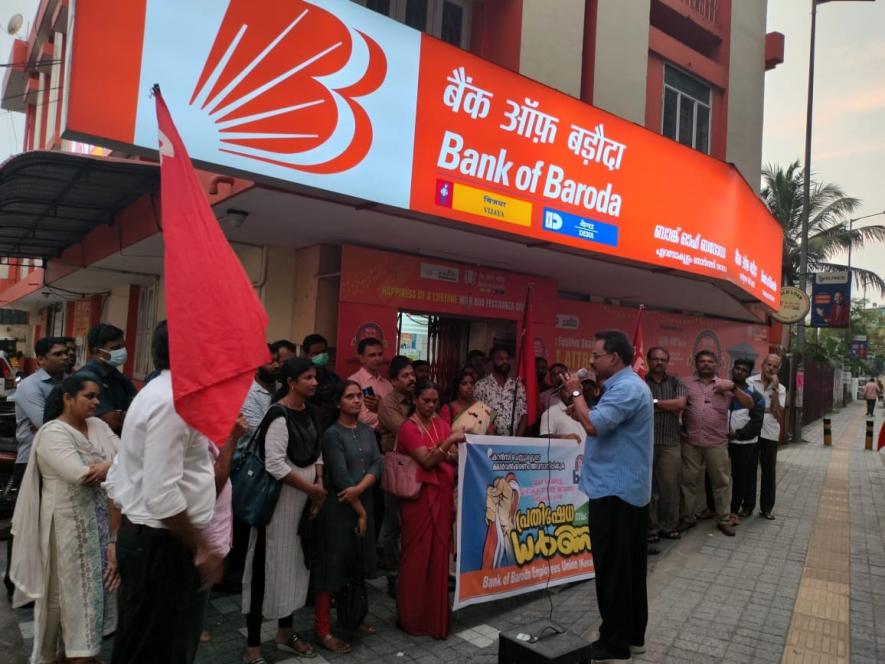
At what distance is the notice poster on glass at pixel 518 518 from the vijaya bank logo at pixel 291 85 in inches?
92.6

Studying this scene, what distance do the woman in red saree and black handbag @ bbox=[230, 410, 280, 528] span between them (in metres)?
0.96

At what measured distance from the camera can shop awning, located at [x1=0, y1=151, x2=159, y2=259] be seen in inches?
202

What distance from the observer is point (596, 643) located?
3.74 metres

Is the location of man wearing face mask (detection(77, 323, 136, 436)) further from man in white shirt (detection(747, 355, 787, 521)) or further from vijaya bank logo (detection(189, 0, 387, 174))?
man in white shirt (detection(747, 355, 787, 521))

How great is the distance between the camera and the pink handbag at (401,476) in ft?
13.2

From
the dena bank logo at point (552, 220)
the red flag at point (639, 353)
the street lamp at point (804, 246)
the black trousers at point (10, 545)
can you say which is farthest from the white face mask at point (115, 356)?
the street lamp at point (804, 246)

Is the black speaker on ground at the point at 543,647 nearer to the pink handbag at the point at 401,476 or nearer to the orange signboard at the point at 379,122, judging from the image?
the pink handbag at the point at 401,476

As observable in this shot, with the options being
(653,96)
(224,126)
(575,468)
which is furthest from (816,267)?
(224,126)

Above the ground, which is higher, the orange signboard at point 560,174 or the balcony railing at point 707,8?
the balcony railing at point 707,8

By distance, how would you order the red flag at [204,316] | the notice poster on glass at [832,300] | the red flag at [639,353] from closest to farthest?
1. the red flag at [204,316]
2. the red flag at [639,353]
3. the notice poster on glass at [832,300]

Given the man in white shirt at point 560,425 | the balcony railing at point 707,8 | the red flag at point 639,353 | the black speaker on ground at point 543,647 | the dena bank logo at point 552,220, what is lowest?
the black speaker on ground at point 543,647

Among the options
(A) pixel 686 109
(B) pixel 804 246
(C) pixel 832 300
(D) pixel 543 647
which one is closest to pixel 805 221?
(B) pixel 804 246

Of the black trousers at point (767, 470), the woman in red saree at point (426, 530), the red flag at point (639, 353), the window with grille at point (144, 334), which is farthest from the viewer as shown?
the window with grille at point (144, 334)

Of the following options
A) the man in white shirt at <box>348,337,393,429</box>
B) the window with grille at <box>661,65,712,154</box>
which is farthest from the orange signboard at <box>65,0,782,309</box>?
the window with grille at <box>661,65,712,154</box>
